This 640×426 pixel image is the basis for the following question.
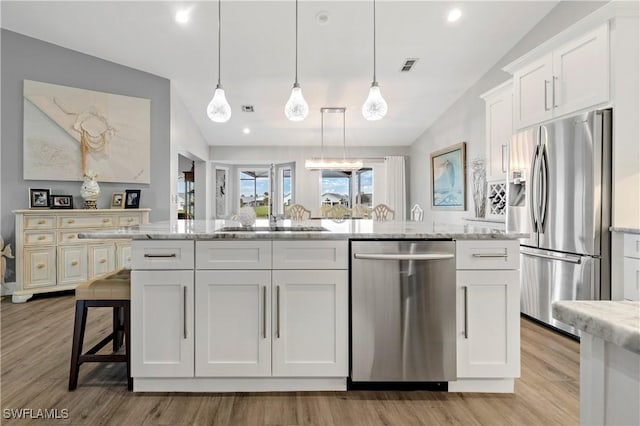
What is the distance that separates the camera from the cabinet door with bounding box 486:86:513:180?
154 inches

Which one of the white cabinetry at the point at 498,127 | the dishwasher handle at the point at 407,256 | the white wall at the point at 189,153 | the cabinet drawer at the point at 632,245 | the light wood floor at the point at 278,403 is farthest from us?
the white wall at the point at 189,153

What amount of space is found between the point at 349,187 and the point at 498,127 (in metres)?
4.49

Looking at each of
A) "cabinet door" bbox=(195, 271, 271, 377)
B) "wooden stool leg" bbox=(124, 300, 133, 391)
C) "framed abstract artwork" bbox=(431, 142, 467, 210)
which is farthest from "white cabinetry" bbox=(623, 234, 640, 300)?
"wooden stool leg" bbox=(124, 300, 133, 391)

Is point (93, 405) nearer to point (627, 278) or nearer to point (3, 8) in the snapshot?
point (627, 278)

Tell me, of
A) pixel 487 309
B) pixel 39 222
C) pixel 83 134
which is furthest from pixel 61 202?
pixel 487 309

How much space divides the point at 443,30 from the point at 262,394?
4.04m

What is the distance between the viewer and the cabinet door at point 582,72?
2.55m

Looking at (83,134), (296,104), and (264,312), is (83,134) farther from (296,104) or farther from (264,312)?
(264,312)

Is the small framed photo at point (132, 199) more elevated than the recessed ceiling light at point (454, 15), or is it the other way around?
the recessed ceiling light at point (454, 15)

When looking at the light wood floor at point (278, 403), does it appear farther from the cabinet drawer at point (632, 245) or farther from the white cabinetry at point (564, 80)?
the white cabinetry at point (564, 80)

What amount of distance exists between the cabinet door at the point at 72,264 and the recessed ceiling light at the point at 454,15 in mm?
4887

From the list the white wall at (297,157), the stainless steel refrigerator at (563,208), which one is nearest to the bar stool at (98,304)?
the stainless steel refrigerator at (563,208)

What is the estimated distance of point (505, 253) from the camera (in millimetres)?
1892

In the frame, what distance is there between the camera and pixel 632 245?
7.92ft
